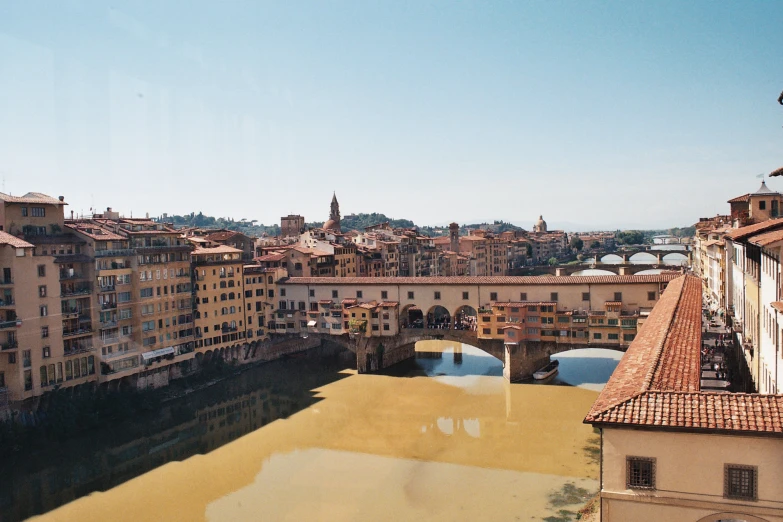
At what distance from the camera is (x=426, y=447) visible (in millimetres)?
24016

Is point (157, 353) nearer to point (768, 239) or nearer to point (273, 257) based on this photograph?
point (273, 257)

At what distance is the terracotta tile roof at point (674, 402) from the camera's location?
Answer: 364 inches

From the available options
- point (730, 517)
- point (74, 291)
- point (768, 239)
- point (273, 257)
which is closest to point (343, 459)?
point (74, 291)

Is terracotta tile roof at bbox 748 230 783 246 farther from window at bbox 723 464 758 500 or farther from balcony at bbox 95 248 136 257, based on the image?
balcony at bbox 95 248 136 257

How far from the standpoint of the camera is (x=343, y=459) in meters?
22.9

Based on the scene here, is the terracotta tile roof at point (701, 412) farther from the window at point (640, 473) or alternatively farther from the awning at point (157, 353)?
the awning at point (157, 353)

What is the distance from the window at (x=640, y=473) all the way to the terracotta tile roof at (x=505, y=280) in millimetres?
23741

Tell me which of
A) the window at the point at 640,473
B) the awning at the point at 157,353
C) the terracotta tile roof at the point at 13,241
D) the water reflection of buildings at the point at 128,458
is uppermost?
the terracotta tile roof at the point at 13,241

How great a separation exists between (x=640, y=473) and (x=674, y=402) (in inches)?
47.9

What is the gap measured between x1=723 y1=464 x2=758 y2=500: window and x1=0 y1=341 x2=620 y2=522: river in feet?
29.1

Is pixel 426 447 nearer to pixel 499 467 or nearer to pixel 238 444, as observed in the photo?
pixel 499 467

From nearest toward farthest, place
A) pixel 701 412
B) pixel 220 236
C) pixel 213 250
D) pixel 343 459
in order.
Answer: pixel 701 412
pixel 343 459
pixel 213 250
pixel 220 236

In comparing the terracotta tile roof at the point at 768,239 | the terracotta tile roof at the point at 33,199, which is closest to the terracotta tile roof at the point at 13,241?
the terracotta tile roof at the point at 33,199

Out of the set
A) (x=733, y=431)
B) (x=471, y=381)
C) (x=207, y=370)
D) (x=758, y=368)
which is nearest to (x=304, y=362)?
(x=207, y=370)
